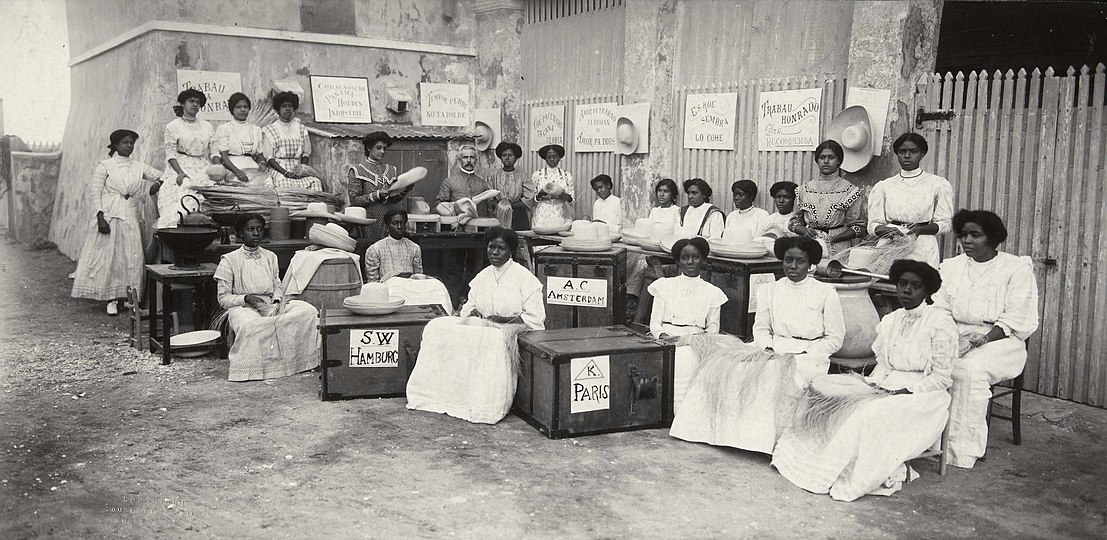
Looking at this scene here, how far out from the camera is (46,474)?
4.95m

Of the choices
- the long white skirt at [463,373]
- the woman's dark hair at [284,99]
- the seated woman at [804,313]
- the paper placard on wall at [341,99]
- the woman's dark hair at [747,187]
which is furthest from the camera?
the paper placard on wall at [341,99]

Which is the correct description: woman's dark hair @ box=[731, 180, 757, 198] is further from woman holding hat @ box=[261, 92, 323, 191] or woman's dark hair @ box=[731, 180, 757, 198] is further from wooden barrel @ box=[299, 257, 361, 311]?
woman holding hat @ box=[261, 92, 323, 191]

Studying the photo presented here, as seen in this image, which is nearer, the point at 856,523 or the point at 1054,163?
the point at 856,523

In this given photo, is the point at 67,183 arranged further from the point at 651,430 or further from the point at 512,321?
the point at 651,430

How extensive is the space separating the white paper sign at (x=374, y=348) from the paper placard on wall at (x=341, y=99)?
6356 mm

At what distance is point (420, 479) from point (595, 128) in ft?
24.9

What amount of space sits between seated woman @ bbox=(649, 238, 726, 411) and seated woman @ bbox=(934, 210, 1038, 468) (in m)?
1.44

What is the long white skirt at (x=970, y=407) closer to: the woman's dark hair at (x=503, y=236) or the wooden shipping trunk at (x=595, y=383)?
the wooden shipping trunk at (x=595, y=383)

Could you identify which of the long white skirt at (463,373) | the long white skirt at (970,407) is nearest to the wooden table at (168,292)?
the long white skirt at (463,373)

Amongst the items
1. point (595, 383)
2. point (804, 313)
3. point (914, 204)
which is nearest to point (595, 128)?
point (914, 204)

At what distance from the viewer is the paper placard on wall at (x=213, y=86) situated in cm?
1111

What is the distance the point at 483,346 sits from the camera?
6059 mm

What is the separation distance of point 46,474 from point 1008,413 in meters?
6.07

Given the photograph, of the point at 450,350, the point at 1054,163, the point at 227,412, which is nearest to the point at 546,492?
the point at 450,350
